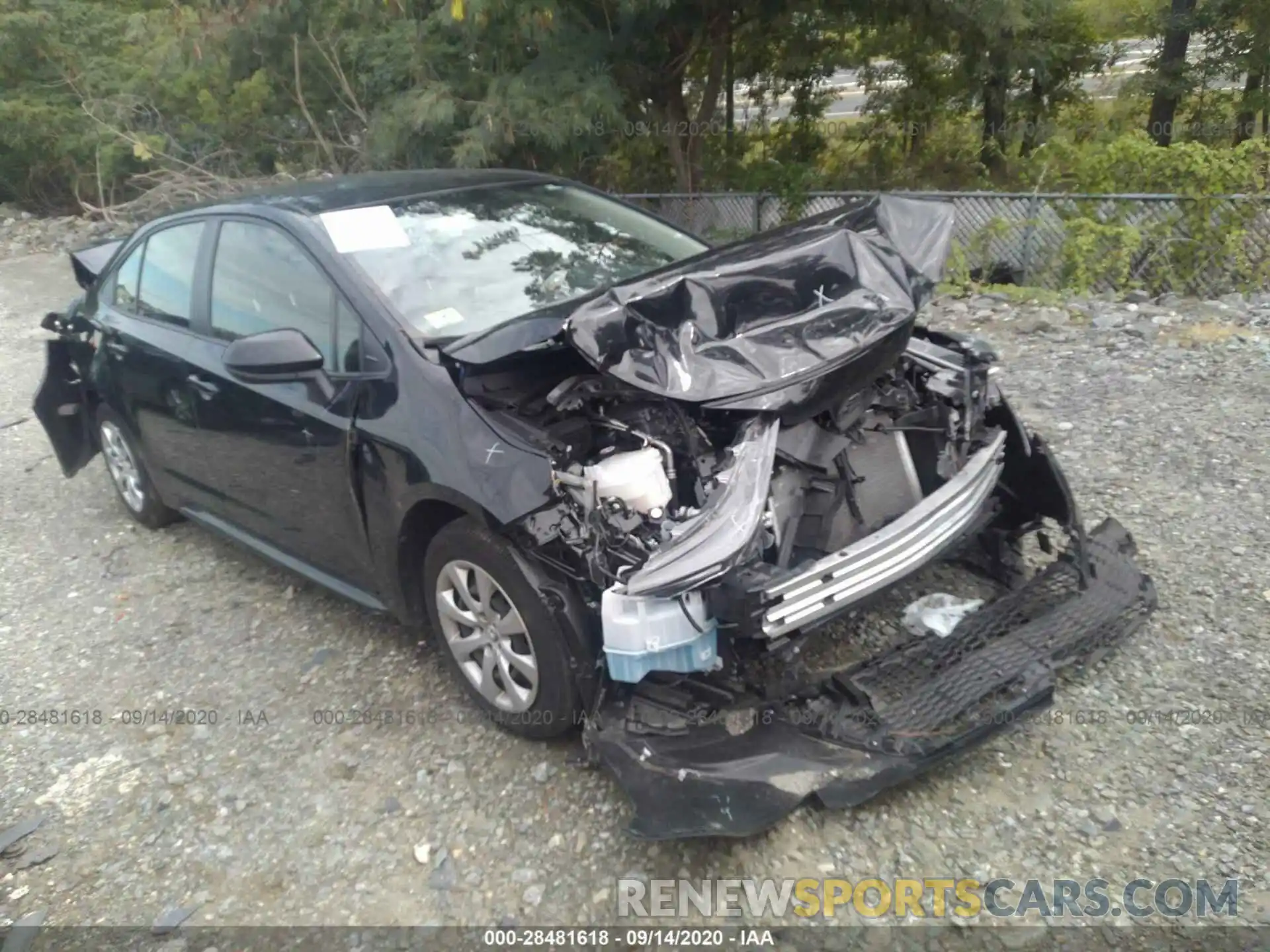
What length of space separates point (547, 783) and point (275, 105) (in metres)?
12.8

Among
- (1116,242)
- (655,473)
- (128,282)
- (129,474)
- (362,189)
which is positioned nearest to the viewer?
(655,473)

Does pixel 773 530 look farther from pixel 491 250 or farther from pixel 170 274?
pixel 170 274

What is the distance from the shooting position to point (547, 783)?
3.13m

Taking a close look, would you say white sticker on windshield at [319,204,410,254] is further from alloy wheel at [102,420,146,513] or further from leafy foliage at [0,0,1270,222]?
leafy foliage at [0,0,1270,222]

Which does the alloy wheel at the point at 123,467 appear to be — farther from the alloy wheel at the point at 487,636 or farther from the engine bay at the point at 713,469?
the engine bay at the point at 713,469

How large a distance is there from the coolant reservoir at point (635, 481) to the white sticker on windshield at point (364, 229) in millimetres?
1335

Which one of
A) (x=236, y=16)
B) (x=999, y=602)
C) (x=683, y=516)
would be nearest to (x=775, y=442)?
(x=683, y=516)

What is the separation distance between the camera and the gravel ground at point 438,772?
→ 2777 millimetres

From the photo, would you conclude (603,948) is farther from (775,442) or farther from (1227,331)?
(1227,331)

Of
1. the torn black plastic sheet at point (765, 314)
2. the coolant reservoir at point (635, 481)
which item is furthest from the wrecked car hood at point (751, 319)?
the coolant reservoir at point (635, 481)

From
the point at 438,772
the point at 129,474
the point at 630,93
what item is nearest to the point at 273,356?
the point at 438,772

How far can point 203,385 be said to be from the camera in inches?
161

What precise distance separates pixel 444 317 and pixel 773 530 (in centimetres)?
138

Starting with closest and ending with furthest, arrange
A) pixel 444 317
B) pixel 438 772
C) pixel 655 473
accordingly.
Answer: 1. pixel 655 473
2. pixel 438 772
3. pixel 444 317
